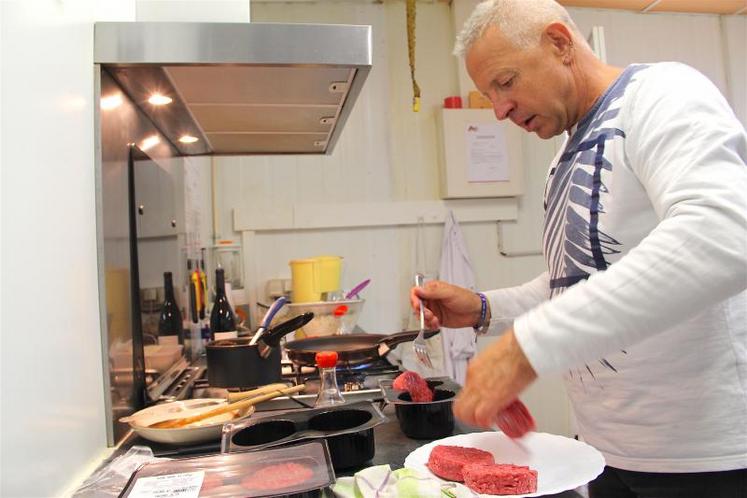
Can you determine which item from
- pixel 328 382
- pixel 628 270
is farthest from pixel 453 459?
pixel 328 382

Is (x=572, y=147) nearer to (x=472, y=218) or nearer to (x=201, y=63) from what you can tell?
(x=201, y=63)

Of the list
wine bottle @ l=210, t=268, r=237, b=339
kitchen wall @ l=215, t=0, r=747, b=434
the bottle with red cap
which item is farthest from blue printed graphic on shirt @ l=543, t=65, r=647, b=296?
kitchen wall @ l=215, t=0, r=747, b=434

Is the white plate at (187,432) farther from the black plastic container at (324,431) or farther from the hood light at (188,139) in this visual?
the hood light at (188,139)

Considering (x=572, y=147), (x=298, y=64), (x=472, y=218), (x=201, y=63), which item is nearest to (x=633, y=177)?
(x=572, y=147)

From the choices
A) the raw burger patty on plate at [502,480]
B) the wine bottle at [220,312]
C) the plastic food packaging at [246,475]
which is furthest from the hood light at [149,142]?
the raw burger patty on plate at [502,480]

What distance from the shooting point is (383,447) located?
36.9 inches

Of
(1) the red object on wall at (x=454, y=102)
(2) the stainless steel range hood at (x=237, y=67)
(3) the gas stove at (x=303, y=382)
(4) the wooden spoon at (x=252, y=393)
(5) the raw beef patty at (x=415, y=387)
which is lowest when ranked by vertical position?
(3) the gas stove at (x=303, y=382)

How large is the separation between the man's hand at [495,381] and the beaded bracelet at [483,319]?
1.74ft

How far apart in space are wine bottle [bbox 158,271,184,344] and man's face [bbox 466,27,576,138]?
3.39ft

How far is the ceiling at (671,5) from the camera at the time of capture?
3.16m

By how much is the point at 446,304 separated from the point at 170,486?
71 centimetres

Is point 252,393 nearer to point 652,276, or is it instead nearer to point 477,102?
point 652,276

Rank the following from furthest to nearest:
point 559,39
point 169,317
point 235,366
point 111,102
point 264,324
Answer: point 169,317
point 264,324
point 235,366
point 111,102
point 559,39

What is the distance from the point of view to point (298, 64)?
1.16 m
